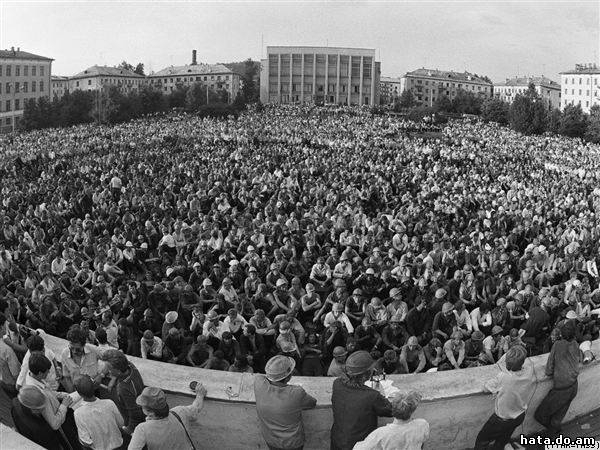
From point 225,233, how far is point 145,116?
2344 inches

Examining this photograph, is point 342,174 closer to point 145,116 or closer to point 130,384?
point 130,384

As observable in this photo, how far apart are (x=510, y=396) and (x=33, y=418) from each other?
147 inches

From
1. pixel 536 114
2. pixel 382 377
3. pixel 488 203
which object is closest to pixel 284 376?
pixel 382 377

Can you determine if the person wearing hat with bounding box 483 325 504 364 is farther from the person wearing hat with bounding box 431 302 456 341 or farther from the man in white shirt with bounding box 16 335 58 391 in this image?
the man in white shirt with bounding box 16 335 58 391

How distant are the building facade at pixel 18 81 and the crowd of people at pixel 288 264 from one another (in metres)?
55.4

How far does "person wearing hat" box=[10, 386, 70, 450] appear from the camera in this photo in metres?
4.53

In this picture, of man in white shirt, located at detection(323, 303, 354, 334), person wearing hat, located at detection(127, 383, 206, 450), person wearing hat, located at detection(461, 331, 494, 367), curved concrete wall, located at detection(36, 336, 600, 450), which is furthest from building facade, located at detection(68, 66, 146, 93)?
person wearing hat, located at detection(127, 383, 206, 450)

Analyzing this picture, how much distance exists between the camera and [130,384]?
4859 mm

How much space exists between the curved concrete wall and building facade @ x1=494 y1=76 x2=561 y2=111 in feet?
428

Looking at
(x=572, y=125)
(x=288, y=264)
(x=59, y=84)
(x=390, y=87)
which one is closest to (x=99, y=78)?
(x=59, y=84)

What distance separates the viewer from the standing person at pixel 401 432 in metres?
3.96

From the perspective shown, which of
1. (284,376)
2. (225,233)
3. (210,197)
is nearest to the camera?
(284,376)

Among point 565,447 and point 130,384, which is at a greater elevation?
point 130,384

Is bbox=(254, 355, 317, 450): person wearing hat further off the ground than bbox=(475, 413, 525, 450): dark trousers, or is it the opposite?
bbox=(254, 355, 317, 450): person wearing hat
